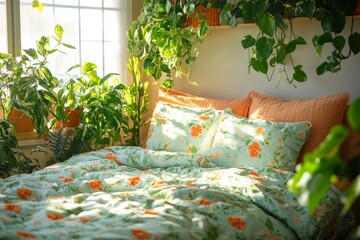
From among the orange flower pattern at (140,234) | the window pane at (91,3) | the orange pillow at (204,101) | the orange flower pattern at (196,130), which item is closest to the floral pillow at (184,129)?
the orange flower pattern at (196,130)

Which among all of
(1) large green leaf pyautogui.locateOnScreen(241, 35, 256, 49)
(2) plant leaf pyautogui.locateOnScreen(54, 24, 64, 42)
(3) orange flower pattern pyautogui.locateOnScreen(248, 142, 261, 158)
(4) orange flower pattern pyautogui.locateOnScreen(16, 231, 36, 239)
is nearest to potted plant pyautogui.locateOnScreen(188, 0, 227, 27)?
(1) large green leaf pyautogui.locateOnScreen(241, 35, 256, 49)

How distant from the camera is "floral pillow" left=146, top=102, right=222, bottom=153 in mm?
3355

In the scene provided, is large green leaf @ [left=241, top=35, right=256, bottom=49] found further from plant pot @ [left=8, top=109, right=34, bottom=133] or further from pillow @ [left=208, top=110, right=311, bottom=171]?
plant pot @ [left=8, top=109, right=34, bottom=133]

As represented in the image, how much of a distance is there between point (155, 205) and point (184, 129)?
127 centimetres

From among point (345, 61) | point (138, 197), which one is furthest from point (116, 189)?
point (345, 61)

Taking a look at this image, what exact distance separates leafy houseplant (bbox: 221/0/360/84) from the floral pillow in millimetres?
449

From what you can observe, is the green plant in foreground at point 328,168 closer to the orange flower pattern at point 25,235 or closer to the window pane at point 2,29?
the orange flower pattern at point 25,235

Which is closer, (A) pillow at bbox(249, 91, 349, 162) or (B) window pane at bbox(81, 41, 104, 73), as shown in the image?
(A) pillow at bbox(249, 91, 349, 162)

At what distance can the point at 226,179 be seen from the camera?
2.64 meters

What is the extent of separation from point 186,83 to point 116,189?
5.77 ft

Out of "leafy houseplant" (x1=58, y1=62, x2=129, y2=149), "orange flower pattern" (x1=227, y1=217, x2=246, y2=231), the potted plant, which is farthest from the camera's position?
"leafy houseplant" (x1=58, y1=62, x2=129, y2=149)

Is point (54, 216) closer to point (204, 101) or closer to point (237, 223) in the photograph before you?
point (237, 223)

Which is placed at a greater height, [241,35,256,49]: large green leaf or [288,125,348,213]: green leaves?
[241,35,256,49]: large green leaf

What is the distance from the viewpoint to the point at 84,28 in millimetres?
4031
